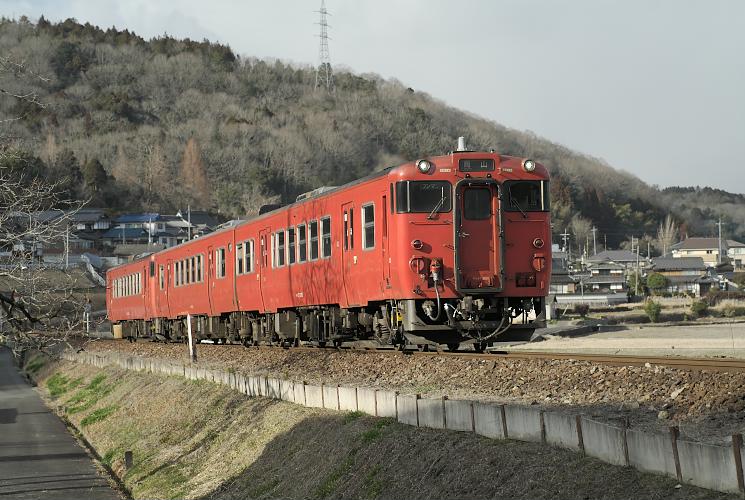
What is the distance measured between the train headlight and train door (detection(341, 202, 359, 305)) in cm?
218

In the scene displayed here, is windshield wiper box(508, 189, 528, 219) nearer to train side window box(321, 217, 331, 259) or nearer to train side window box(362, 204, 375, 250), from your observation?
train side window box(362, 204, 375, 250)

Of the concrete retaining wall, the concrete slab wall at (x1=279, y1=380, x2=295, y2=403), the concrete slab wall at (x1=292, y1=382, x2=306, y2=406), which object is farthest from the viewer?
the concrete slab wall at (x1=279, y1=380, x2=295, y2=403)

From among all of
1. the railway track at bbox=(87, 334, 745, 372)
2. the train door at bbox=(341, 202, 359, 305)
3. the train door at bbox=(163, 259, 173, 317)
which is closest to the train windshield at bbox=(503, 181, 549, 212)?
the railway track at bbox=(87, 334, 745, 372)

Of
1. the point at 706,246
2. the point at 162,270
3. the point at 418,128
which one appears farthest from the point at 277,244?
the point at 418,128

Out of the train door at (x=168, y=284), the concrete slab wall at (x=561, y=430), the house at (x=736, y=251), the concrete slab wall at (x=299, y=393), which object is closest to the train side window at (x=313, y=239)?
the concrete slab wall at (x=299, y=393)

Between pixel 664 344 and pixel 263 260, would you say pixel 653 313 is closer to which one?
pixel 664 344

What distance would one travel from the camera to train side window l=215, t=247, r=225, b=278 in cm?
2752

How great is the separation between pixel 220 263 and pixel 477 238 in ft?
42.8

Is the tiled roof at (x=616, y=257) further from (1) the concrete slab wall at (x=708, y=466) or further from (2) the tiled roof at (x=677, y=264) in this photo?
(1) the concrete slab wall at (x=708, y=466)

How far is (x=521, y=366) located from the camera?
44.7 feet

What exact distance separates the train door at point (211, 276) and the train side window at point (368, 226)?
11.8 metres

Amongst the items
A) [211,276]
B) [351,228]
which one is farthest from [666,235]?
[351,228]

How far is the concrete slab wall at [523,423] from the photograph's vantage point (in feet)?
28.9

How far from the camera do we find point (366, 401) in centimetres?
1227
